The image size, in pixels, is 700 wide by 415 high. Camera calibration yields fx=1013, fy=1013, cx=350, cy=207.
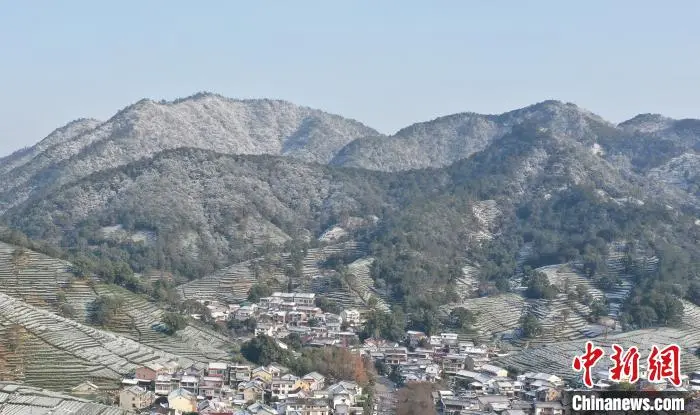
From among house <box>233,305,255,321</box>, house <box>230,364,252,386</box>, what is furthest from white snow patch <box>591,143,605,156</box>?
house <box>230,364,252,386</box>

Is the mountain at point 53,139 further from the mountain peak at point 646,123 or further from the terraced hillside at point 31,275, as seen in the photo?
the terraced hillside at point 31,275

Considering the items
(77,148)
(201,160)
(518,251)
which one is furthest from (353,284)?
(77,148)

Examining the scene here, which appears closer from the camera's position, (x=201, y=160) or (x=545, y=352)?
(x=545, y=352)

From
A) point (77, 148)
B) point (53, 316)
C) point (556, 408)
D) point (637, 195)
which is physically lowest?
point (556, 408)

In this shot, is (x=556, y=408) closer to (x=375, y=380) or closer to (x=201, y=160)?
(x=375, y=380)

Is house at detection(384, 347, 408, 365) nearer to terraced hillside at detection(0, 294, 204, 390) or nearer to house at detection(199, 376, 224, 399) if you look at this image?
terraced hillside at detection(0, 294, 204, 390)

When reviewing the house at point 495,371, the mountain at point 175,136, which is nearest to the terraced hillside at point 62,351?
the house at point 495,371

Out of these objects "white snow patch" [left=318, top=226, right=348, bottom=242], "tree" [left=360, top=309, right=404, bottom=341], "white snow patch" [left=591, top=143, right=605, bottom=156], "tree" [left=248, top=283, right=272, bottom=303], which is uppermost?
"white snow patch" [left=591, top=143, right=605, bottom=156]
